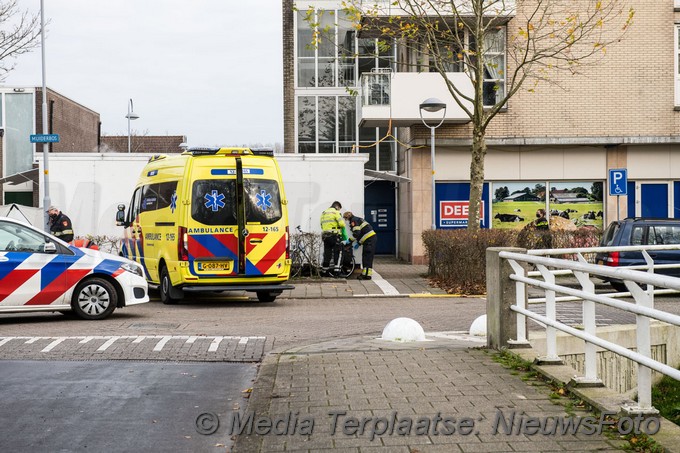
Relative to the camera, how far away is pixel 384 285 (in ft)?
68.5

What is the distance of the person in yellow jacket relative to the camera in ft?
72.2

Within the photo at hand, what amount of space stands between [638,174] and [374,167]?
31.7 ft

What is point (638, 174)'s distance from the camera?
94.3 ft

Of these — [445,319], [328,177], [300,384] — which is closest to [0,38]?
[328,177]

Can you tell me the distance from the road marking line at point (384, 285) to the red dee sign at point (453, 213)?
544cm

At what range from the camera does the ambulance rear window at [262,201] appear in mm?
16469

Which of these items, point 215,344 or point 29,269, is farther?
point 29,269

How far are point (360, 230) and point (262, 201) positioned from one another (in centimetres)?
623

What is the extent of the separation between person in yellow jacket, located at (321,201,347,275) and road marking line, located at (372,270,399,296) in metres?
1.14

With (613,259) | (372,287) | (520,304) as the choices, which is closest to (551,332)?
(520,304)

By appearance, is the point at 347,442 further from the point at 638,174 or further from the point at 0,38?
the point at 638,174

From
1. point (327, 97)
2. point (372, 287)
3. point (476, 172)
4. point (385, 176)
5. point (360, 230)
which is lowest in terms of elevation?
point (372, 287)

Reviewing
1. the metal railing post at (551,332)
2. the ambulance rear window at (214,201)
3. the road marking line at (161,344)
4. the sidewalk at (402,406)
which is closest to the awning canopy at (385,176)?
the ambulance rear window at (214,201)

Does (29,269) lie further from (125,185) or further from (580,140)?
(580,140)
